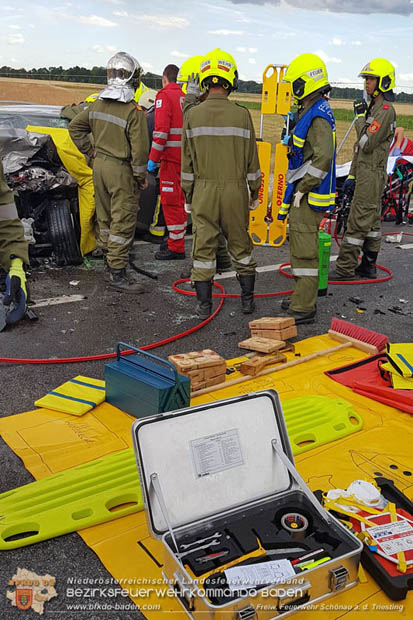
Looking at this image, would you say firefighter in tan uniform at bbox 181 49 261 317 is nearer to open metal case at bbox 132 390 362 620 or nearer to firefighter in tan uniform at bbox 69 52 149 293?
firefighter in tan uniform at bbox 69 52 149 293

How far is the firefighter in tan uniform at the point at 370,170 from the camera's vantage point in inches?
256

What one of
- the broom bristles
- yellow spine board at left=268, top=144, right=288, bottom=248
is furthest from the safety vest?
yellow spine board at left=268, top=144, right=288, bottom=248

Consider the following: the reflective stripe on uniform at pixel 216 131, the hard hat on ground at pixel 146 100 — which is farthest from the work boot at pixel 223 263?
the hard hat on ground at pixel 146 100

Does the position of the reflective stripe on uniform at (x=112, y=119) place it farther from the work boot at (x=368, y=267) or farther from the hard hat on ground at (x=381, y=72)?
the work boot at (x=368, y=267)

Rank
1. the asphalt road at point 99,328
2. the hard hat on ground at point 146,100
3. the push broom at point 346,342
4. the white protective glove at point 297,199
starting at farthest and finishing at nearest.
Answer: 1. the hard hat on ground at point 146,100
2. the white protective glove at point 297,199
3. the push broom at point 346,342
4. the asphalt road at point 99,328

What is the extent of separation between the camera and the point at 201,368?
4.07m

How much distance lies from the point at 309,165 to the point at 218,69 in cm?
123

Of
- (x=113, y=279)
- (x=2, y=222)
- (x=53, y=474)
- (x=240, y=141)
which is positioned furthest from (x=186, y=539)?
(x=113, y=279)

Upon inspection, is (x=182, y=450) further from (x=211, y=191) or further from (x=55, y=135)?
(x=55, y=135)

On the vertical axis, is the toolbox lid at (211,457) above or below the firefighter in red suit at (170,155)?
below

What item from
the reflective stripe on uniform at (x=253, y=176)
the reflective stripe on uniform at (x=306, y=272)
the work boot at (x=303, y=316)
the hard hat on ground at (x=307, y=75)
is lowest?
the work boot at (x=303, y=316)

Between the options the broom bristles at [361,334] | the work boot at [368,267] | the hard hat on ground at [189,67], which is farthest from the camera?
the hard hat on ground at [189,67]

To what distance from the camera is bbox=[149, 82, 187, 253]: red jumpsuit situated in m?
7.01

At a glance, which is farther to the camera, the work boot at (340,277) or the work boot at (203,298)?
the work boot at (340,277)
